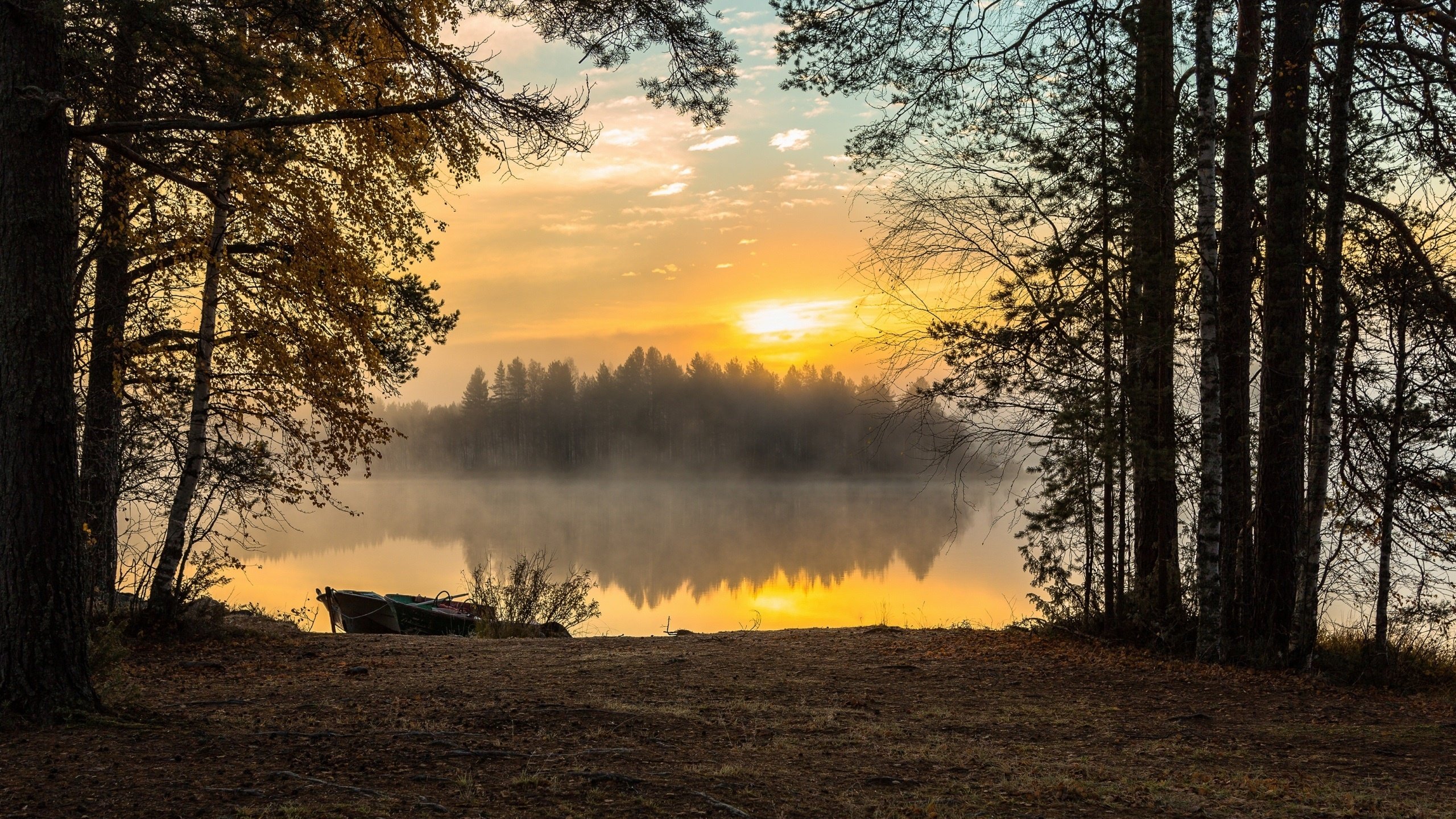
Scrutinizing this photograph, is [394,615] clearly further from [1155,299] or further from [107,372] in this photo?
[1155,299]

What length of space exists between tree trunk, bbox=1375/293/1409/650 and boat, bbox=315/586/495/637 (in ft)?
34.5

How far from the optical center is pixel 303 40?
705cm

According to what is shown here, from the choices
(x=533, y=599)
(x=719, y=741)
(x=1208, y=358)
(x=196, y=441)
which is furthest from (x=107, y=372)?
(x=1208, y=358)

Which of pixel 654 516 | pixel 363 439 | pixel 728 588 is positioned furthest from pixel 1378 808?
pixel 654 516

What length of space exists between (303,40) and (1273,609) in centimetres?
955

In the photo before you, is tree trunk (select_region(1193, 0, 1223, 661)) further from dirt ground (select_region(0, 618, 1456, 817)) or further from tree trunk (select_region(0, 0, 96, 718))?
tree trunk (select_region(0, 0, 96, 718))

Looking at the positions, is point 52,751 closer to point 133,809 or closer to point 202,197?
point 133,809

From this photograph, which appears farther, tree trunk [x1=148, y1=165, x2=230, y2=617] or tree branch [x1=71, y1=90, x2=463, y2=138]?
tree trunk [x1=148, y1=165, x2=230, y2=617]

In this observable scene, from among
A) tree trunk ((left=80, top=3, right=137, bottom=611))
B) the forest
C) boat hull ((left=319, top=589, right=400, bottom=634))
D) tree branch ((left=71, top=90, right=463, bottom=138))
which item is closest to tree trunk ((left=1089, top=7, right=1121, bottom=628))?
the forest

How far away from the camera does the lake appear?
65.5ft

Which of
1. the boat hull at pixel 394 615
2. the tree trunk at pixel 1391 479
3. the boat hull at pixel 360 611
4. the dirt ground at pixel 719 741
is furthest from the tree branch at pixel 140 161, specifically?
the tree trunk at pixel 1391 479

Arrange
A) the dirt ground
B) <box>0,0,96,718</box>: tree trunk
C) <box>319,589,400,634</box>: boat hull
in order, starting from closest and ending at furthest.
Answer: the dirt ground
<box>0,0,96,718</box>: tree trunk
<box>319,589,400,634</box>: boat hull

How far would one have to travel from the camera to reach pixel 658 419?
295ft

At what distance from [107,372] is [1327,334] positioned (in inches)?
466
